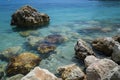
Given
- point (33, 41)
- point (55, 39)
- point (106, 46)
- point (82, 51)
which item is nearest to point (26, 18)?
point (33, 41)

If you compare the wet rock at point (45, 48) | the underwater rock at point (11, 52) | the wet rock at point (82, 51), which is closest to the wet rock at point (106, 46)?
the wet rock at point (82, 51)

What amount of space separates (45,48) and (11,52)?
234 cm

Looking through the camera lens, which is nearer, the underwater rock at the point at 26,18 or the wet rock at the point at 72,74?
the wet rock at the point at 72,74

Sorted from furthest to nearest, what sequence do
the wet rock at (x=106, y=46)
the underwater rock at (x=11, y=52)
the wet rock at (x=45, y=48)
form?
the wet rock at (x=45, y=48) → the underwater rock at (x=11, y=52) → the wet rock at (x=106, y=46)

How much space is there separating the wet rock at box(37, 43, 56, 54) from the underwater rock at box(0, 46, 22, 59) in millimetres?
1470

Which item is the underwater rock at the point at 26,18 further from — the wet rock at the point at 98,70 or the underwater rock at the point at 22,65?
the wet rock at the point at 98,70

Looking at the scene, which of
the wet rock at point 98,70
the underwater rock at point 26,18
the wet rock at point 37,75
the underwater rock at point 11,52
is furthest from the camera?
the underwater rock at point 26,18

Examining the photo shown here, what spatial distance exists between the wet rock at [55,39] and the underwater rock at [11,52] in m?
2.57

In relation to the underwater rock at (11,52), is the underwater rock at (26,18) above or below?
above

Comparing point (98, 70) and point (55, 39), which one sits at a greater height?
point (98, 70)

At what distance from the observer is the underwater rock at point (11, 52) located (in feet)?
44.4

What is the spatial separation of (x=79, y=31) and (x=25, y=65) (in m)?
9.59

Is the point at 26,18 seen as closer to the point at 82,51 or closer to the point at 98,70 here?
the point at 82,51

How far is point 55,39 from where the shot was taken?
16.9 metres
